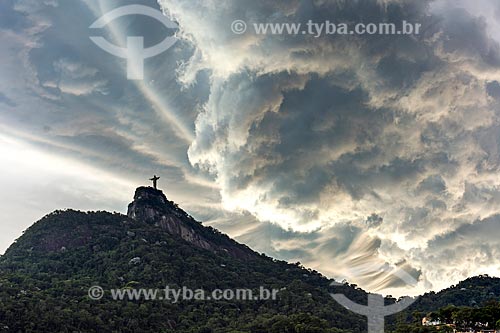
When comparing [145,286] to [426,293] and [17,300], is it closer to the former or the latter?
[17,300]

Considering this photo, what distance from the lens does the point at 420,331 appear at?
89.6 m

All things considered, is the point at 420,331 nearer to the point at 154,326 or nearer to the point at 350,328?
the point at 350,328

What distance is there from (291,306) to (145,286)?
→ 1367 inches

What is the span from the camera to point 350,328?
130 m

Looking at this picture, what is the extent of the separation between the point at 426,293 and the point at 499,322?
273 feet

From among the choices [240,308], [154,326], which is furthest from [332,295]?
[154,326]

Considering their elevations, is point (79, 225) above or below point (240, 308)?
above

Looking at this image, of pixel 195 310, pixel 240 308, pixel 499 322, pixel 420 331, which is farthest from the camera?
pixel 240 308

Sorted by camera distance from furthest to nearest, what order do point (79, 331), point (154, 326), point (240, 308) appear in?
point (240, 308), point (154, 326), point (79, 331)

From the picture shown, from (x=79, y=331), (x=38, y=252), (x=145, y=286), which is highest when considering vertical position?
(x=38, y=252)

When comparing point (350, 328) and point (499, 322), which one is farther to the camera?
point (350, 328)

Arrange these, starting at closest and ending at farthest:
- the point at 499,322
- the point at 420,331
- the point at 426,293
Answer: the point at 499,322 → the point at 420,331 → the point at 426,293

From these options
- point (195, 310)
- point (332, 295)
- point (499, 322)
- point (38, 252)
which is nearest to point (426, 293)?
point (332, 295)

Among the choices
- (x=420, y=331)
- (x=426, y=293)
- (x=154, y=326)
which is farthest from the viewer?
(x=426, y=293)
